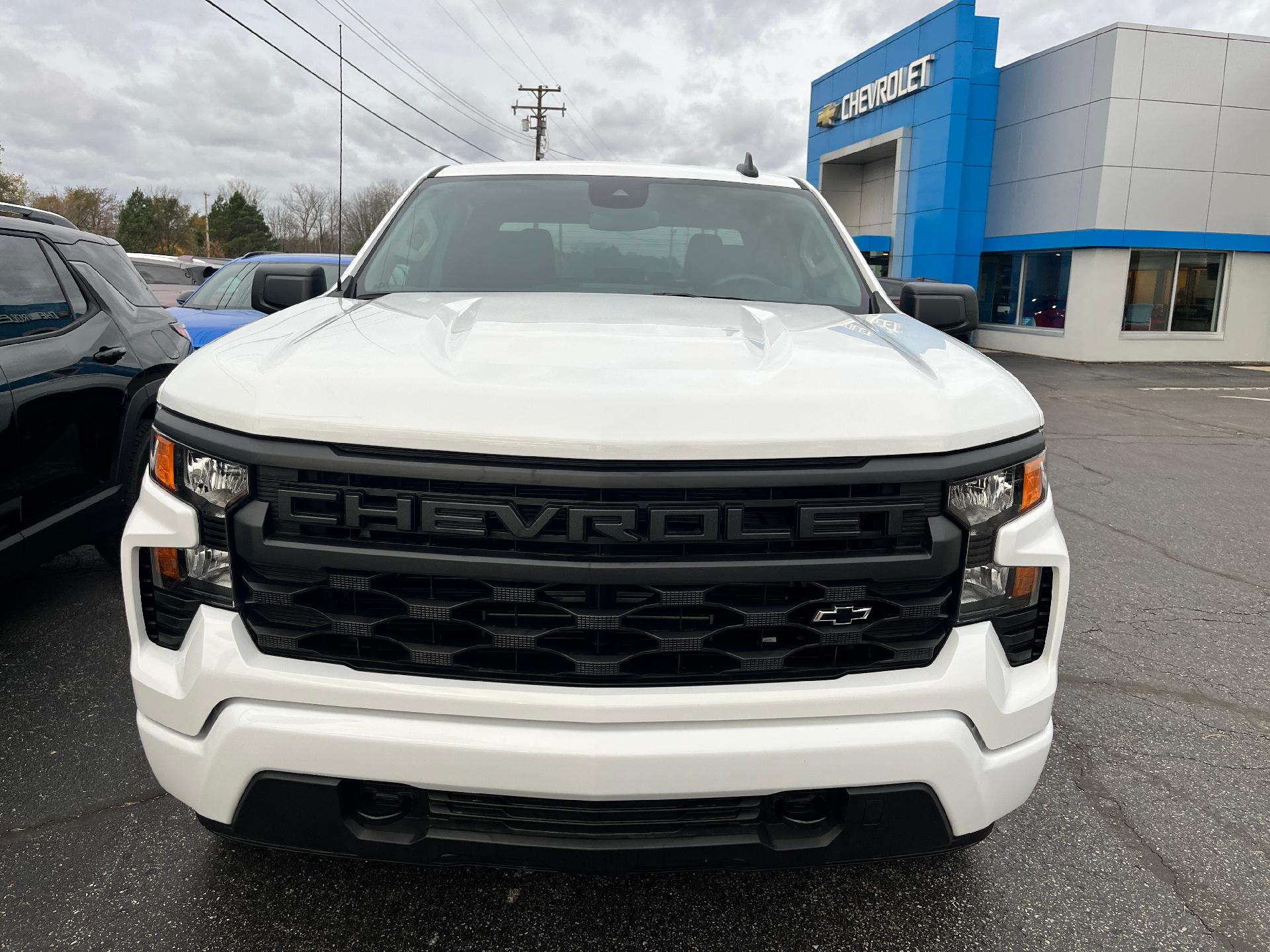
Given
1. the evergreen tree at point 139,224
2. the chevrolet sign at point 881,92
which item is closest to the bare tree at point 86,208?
the evergreen tree at point 139,224

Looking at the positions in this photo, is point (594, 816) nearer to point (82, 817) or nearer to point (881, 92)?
point (82, 817)

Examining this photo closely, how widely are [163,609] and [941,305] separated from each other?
2.60 metres

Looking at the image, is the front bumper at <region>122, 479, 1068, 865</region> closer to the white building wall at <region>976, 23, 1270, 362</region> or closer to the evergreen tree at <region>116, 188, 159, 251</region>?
the white building wall at <region>976, 23, 1270, 362</region>

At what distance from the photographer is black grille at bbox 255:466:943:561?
1.67 metres

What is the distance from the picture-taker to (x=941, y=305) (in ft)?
10.5

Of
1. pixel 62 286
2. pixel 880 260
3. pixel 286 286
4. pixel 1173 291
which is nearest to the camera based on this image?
pixel 286 286

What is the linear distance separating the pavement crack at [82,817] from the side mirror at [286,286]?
1.61 meters

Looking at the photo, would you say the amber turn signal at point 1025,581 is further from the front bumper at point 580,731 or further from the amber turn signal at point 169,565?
the amber turn signal at point 169,565

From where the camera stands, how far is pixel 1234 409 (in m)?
13.1

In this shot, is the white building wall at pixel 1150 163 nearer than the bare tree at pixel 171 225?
Yes

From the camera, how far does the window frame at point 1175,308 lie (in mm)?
20781

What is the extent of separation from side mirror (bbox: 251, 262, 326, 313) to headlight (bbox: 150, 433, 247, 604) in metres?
1.49

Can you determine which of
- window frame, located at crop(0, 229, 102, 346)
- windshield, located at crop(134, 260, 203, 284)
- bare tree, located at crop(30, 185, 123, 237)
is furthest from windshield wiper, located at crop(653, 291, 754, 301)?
bare tree, located at crop(30, 185, 123, 237)

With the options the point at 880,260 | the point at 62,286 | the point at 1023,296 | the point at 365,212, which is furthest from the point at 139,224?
the point at 62,286
